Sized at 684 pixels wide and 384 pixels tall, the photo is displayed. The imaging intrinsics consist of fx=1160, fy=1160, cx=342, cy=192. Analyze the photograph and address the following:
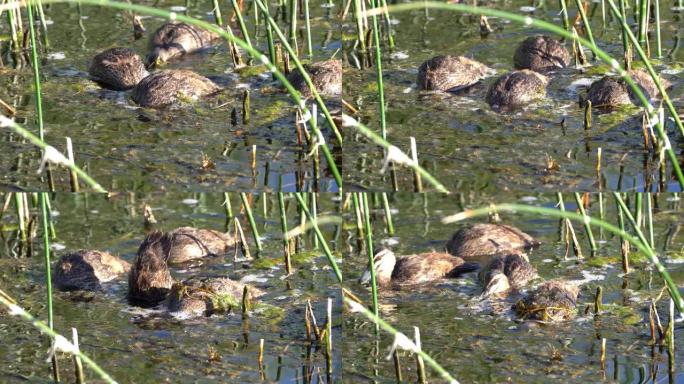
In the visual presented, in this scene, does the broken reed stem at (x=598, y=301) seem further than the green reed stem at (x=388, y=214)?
No

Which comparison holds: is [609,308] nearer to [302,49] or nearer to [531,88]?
[531,88]

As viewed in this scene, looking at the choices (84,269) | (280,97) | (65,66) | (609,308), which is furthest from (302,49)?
(609,308)

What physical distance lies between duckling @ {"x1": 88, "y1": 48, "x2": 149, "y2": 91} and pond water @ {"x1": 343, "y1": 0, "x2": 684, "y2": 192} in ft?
5.64

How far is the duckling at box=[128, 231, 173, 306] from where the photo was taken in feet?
24.7

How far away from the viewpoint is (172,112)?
8742 mm

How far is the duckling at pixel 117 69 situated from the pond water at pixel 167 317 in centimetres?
91

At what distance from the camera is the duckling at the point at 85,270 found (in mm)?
7871

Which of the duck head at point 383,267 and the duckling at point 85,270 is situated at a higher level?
the duckling at point 85,270

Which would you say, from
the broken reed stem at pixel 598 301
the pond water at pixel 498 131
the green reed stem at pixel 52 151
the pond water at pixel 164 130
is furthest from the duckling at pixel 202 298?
the green reed stem at pixel 52 151

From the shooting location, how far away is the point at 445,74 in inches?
353

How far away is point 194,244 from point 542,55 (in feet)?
10.6

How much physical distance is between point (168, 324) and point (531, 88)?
3382 millimetres

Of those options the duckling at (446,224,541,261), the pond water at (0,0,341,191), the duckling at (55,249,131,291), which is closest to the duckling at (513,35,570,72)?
the duckling at (446,224,541,261)

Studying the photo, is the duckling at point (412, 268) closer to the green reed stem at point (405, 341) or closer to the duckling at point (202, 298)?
the duckling at point (202, 298)
